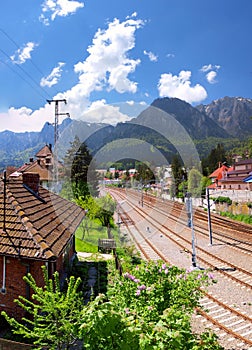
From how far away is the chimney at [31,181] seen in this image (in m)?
11.5

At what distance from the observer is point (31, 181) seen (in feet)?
38.0

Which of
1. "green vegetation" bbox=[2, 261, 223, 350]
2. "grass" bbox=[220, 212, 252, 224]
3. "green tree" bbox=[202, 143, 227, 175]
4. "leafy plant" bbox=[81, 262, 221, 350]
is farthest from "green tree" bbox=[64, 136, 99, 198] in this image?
"green tree" bbox=[202, 143, 227, 175]

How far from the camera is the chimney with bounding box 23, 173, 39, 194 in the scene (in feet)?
37.8

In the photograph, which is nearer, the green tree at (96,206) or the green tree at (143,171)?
the green tree at (143,171)

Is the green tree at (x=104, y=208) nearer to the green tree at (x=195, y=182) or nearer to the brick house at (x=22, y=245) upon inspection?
the brick house at (x=22, y=245)

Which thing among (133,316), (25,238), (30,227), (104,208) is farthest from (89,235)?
(133,316)

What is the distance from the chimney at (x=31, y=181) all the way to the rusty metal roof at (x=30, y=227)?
362 millimetres

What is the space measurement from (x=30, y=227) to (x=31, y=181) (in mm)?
4309

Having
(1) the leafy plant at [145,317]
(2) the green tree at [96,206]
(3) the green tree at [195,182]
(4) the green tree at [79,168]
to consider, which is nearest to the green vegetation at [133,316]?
(1) the leafy plant at [145,317]

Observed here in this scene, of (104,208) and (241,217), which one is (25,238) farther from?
(241,217)

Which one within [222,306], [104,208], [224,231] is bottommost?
[224,231]

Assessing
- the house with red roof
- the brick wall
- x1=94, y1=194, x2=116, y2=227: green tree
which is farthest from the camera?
the house with red roof

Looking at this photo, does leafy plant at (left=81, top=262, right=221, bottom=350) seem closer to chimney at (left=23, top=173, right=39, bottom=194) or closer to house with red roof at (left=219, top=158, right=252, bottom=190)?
chimney at (left=23, top=173, right=39, bottom=194)

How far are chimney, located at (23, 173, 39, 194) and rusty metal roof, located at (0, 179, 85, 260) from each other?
0.36 m
